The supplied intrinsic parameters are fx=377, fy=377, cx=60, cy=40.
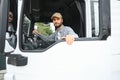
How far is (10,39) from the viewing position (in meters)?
4.42

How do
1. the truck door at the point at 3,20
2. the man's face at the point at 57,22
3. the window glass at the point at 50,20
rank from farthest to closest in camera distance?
the man's face at the point at 57,22
the window glass at the point at 50,20
the truck door at the point at 3,20

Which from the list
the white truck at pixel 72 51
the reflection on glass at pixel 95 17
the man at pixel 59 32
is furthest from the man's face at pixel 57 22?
the reflection on glass at pixel 95 17

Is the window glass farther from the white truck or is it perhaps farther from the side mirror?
the side mirror

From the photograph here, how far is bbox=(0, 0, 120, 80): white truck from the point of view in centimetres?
424

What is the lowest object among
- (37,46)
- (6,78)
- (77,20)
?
(6,78)

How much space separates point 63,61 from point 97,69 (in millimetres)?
400

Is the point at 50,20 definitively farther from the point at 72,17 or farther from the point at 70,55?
the point at 70,55

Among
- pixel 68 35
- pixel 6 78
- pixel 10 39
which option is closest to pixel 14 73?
pixel 6 78

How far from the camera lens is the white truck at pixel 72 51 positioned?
13.9ft

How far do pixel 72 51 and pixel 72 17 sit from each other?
0.67m

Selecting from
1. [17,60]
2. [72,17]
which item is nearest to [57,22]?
[72,17]

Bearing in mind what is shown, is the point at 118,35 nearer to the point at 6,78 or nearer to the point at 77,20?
the point at 77,20

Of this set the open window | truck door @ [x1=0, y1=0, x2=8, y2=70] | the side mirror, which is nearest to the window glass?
the open window

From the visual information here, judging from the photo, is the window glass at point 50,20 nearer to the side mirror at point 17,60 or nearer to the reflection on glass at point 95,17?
the reflection on glass at point 95,17
